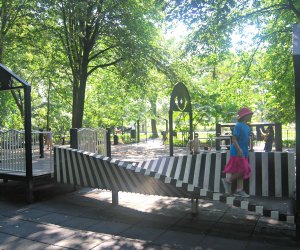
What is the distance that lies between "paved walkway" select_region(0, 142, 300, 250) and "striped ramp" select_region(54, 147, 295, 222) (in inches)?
18.0

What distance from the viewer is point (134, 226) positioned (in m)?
5.67

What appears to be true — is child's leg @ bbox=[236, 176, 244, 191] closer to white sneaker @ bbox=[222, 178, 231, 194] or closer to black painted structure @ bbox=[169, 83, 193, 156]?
white sneaker @ bbox=[222, 178, 231, 194]

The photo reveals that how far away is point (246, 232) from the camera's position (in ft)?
17.1

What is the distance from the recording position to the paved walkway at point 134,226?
4.84m

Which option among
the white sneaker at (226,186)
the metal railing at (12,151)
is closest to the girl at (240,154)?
the white sneaker at (226,186)

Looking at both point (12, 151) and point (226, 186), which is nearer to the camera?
point (226, 186)

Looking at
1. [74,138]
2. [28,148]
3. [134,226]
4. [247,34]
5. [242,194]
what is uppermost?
[247,34]

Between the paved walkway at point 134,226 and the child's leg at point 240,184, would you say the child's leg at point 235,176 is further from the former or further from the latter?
the paved walkway at point 134,226

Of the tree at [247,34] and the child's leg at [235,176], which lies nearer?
the child's leg at [235,176]

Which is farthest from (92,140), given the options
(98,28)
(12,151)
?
(98,28)

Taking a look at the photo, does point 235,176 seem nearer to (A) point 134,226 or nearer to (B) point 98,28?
(A) point 134,226

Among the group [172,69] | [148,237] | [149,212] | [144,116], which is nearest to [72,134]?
[149,212]

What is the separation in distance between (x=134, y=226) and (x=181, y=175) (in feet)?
6.38

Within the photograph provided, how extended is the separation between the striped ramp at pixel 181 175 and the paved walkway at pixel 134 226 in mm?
458
